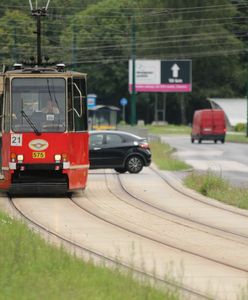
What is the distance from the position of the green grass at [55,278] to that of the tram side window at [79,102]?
431 inches

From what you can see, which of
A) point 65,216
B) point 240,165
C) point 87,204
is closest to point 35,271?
point 65,216

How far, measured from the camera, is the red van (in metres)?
67.9

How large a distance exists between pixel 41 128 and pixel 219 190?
467 centimetres

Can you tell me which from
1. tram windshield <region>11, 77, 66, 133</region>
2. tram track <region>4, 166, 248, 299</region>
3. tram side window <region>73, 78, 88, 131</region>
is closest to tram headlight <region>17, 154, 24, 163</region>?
tram windshield <region>11, 77, 66, 133</region>

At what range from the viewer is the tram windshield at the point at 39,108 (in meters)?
21.7

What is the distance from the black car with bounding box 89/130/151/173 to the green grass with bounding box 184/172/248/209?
576 cm

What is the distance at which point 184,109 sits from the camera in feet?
381

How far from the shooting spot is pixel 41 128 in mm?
21719

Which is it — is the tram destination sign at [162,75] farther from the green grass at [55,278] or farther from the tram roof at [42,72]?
the green grass at [55,278]

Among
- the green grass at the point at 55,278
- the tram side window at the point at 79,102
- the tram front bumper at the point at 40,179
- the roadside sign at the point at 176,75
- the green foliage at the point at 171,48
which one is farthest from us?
the green foliage at the point at 171,48

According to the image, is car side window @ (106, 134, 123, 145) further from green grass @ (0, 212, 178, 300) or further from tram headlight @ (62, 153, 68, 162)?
green grass @ (0, 212, 178, 300)

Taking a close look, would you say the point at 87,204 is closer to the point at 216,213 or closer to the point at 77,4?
the point at 216,213

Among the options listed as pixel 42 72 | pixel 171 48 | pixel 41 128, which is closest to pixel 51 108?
pixel 41 128

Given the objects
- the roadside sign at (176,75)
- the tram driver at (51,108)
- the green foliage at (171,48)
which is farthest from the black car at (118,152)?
the roadside sign at (176,75)
